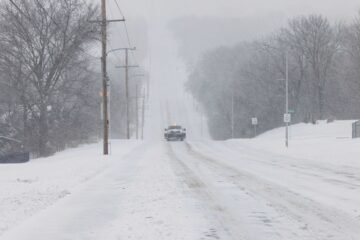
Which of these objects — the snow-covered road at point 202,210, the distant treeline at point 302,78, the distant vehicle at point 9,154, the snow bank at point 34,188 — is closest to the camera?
the snow-covered road at point 202,210

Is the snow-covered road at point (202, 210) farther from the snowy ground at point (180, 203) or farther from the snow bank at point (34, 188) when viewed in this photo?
the snow bank at point (34, 188)

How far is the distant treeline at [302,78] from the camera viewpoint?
7831 centimetres

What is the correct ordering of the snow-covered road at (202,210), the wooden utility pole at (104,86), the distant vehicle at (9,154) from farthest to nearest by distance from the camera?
the wooden utility pole at (104,86) < the distant vehicle at (9,154) < the snow-covered road at (202,210)

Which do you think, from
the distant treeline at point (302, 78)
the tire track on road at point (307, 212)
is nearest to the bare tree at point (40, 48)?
the tire track on road at point (307, 212)

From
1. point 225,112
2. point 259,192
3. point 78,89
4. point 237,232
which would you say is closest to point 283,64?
point 225,112

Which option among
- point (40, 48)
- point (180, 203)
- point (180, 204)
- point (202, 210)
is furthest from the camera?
point (40, 48)

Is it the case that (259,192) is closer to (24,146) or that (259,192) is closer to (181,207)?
(181,207)

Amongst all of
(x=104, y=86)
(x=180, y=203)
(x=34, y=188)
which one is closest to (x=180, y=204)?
(x=180, y=203)

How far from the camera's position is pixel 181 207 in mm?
11539

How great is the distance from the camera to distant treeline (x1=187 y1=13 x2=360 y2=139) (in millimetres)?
→ 78312

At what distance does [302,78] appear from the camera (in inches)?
3280

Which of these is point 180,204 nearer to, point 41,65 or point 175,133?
point 41,65

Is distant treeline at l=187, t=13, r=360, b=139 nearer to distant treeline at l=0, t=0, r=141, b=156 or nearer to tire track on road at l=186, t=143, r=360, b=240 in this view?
distant treeline at l=0, t=0, r=141, b=156

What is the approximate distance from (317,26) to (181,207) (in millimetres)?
71423
